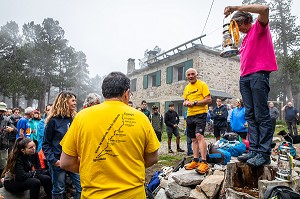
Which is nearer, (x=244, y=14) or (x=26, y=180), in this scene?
(x=244, y=14)

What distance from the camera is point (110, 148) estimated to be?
5.32 feet

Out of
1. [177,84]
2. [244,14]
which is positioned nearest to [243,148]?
[244,14]

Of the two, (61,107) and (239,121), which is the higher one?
(61,107)

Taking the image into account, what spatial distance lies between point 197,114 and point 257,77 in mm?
1282

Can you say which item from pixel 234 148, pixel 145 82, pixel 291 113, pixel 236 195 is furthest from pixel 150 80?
pixel 236 195

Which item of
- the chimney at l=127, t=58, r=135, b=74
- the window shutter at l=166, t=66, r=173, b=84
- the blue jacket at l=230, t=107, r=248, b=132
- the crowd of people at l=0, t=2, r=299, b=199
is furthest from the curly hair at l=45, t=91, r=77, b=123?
the chimney at l=127, t=58, r=135, b=74

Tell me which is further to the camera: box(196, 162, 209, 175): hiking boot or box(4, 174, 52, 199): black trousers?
box(4, 174, 52, 199): black trousers

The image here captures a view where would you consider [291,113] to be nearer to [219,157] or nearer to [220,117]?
[220,117]

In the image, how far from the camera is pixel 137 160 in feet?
5.67

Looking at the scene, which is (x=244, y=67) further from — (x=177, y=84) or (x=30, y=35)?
(x=30, y=35)

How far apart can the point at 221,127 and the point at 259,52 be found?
5389mm

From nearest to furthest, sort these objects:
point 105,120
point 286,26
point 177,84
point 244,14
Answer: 1. point 105,120
2. point 244,14
3. point 177,84
4. point 286,26

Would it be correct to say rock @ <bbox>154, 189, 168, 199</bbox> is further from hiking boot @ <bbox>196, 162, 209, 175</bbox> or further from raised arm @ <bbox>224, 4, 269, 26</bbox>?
raised arm @ <bbox>224, 4, 269, 26</bbox>

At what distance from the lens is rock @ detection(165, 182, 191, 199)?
12.0ft
